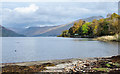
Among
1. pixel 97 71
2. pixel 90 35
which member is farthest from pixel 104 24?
pixel 97 71

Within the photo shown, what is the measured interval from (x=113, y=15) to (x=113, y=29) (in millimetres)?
15280

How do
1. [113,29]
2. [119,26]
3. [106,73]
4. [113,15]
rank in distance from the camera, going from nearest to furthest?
[106,73] → [119,26] → [113,29] → [113,15]

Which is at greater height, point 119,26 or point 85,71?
point 119,26

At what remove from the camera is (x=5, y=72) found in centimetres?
1580

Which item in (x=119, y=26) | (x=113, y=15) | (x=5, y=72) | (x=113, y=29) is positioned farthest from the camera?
(x=113, y=15)

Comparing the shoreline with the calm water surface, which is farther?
the calm water surface

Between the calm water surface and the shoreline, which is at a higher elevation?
the shoreline

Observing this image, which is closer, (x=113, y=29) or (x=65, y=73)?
(x=65, y=73)

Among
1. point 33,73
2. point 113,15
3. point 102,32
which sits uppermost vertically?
point 113,15

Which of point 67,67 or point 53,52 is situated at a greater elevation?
point 67,67

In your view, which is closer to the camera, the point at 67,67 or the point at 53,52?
the point at 67,67

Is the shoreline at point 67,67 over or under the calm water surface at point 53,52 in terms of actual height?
over

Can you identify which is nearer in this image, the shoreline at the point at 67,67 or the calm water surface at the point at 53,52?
the shoreline at the point at 67,67

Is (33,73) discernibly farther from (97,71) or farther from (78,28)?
(78,28)
